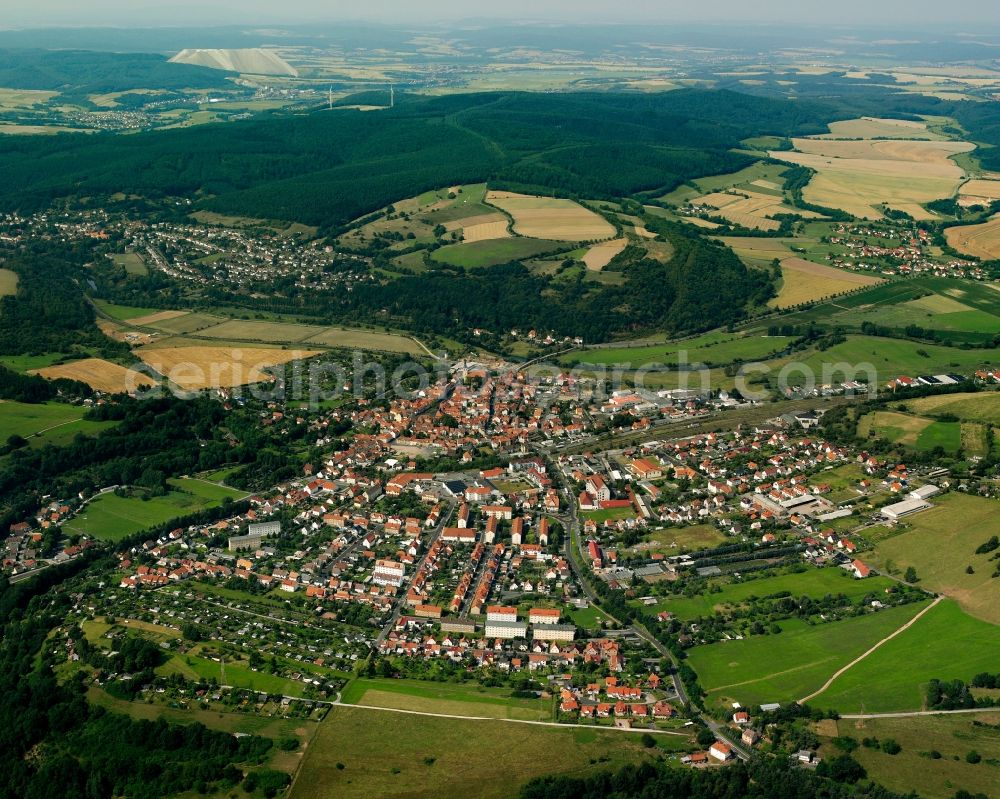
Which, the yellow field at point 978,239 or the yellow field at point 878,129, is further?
the yellow field at point 878,129

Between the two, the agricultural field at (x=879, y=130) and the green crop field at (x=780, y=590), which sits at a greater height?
the agricultural field at (x=879, y=130)

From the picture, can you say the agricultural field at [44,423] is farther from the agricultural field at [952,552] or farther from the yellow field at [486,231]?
the yellow field at [486,231]

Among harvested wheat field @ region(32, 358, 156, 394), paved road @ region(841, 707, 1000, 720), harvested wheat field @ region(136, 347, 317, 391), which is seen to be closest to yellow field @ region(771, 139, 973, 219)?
harvested wheat field @ region(136, 347, 317, 391)

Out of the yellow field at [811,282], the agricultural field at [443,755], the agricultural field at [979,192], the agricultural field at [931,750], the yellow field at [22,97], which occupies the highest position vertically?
the yellow field at [22,97]

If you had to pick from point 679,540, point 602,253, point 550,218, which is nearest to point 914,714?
point 679,540

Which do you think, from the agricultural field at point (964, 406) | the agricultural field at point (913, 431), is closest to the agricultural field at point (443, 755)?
the agricultural field at point (913, 431)

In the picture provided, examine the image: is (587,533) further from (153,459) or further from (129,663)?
(153,459)
